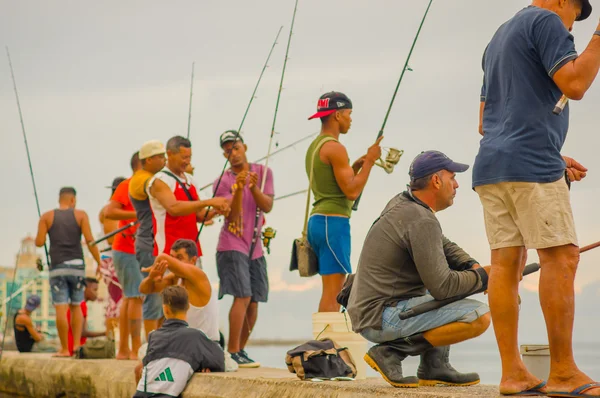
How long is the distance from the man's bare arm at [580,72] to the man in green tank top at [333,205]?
2.65 m

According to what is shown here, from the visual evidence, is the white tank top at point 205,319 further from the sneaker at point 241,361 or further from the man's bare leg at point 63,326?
the man's bare leg at point 63,326

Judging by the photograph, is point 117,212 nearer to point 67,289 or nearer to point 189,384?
point 67,289

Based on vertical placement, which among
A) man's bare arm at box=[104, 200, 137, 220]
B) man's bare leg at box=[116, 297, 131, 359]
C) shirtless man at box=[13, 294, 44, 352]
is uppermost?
man's bare arm at box=[104, 200, 137, 220]

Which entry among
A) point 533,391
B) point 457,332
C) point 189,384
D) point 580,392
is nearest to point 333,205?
point 189,384

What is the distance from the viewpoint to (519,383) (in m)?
4.06

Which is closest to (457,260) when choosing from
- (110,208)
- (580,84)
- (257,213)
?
(580,84)

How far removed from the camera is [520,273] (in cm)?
422

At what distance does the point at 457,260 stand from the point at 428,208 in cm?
33

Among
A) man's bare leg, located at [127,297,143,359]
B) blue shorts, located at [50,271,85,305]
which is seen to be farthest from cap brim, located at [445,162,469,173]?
blue shorts, located at [50,271,85,305]

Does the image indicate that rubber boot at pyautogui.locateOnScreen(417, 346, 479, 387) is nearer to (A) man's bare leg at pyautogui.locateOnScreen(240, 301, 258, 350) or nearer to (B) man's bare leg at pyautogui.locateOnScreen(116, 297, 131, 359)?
(A) man's bare leg at pyautogui.locateOnScreen(240, 301, 258, 350)

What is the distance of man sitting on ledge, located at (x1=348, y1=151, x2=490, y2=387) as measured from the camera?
4.92 metres

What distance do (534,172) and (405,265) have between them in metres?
1.16

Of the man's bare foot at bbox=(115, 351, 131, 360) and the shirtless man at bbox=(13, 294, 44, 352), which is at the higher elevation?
the man's bare foot at bbox=(115, 351, 131, 360)

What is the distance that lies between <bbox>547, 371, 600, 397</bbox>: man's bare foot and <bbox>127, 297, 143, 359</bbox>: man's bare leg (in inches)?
207
